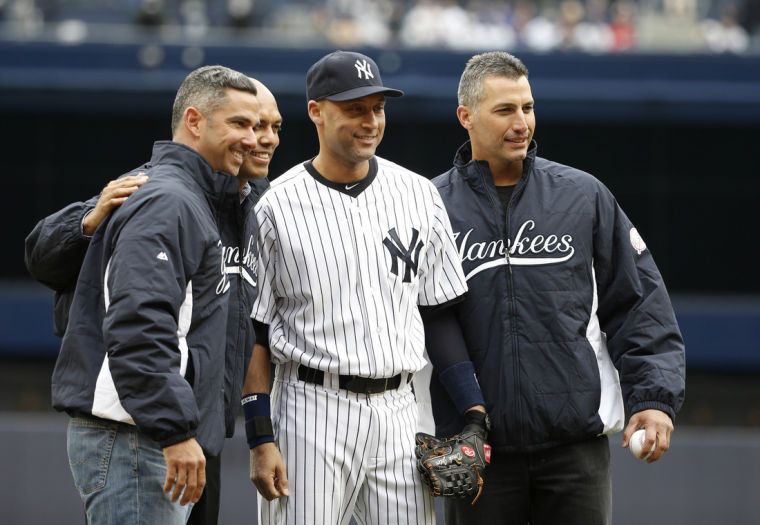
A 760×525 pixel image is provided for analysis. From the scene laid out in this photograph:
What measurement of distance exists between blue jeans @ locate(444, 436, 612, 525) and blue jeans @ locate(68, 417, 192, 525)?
0.96m

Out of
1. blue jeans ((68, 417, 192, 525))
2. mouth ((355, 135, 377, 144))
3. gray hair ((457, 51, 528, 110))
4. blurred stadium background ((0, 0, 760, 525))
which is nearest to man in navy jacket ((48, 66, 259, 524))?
blue jeans ((68, 417, 192, 525))

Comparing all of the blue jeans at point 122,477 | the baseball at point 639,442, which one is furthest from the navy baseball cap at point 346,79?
the baseball at point 639,442

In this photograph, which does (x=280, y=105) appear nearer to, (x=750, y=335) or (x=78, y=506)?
(x=750, y=335)

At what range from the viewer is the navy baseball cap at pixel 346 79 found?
3.03 metres

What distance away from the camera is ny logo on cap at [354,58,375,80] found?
306cm

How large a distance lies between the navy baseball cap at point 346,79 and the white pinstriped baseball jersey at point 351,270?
256mm

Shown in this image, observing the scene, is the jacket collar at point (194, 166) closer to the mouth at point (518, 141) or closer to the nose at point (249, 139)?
the nose at point (249, 139)

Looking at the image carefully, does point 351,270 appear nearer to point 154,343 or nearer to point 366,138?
point 366,138

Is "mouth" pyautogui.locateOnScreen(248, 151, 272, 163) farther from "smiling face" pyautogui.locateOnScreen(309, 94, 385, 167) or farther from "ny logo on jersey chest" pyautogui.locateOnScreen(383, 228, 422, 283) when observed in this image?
"ny logo on jersey chest" pyautogui.locateOnScreen(383, 228, 422, 283)

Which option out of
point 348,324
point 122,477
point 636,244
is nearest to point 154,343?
point 122,477

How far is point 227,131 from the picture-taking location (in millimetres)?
2936

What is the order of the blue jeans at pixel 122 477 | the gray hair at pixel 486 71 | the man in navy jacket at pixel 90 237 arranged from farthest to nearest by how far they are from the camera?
the gray hair at pixel 486 71, the man in navy jacket at pixel 90 237, the blue jeans at pixel 122 477

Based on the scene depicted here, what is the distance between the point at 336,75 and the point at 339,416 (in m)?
1.01

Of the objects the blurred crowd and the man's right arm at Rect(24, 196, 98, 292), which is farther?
the blurred crowd
